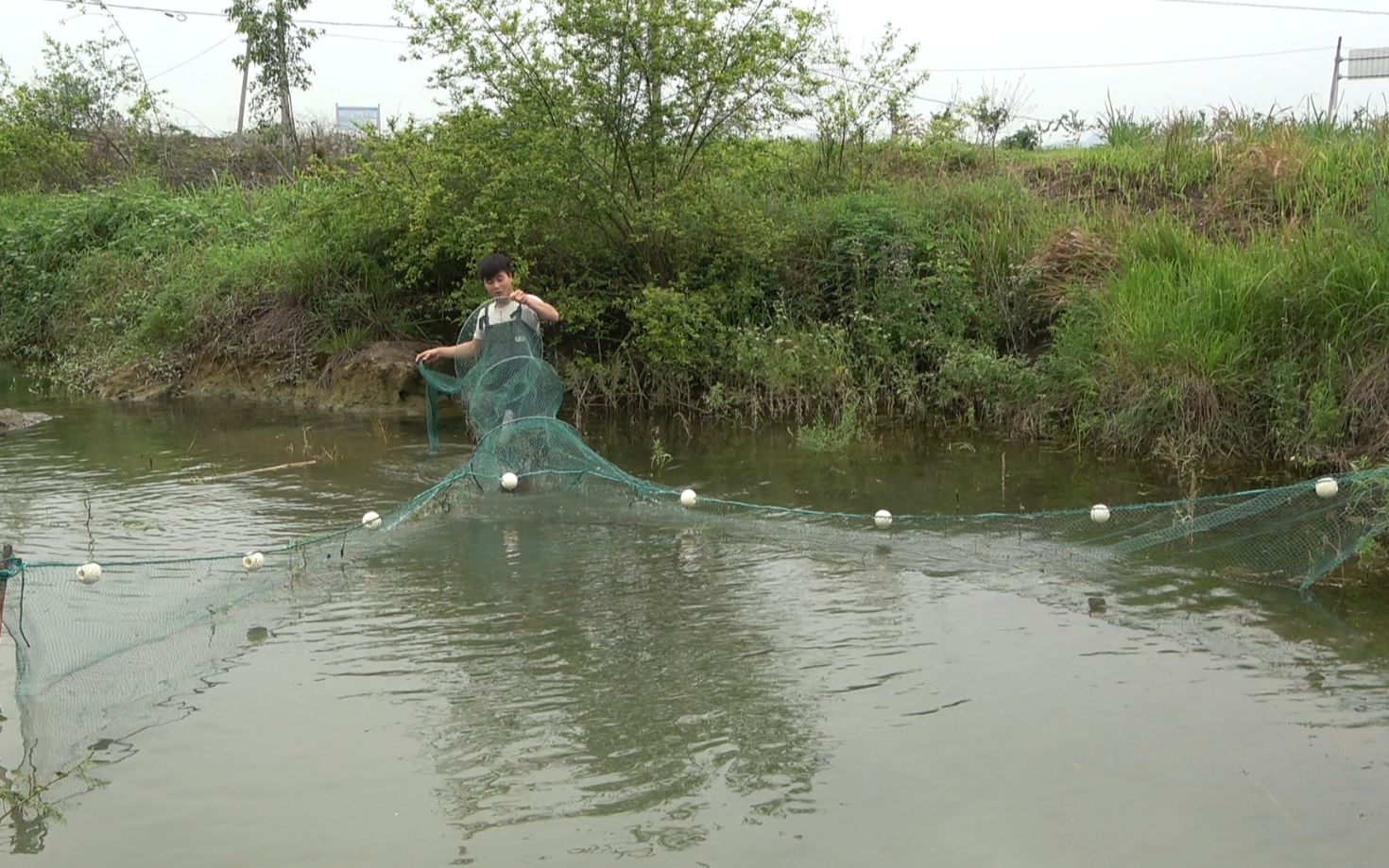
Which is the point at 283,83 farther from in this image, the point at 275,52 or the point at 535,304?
the point at 535,304

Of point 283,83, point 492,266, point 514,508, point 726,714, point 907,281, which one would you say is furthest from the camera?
point 283,83

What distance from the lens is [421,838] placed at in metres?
4.01

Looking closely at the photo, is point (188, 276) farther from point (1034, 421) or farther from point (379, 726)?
point (379, 726)

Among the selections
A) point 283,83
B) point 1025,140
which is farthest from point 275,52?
point 1025,140

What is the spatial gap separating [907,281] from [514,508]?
19.3ft

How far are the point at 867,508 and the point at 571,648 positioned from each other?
341 cm

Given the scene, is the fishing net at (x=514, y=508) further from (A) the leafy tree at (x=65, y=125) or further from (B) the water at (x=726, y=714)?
(A) the leafy tree at (x=65, y=125)

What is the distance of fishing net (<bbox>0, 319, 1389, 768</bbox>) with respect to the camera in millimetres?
5184

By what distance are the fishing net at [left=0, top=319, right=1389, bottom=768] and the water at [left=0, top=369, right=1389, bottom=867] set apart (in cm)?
11

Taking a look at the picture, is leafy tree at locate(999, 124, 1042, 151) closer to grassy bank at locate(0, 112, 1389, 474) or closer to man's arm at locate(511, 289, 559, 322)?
grassy bank at locate(0, 112, 1389, 474)

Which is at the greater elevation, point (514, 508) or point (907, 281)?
point (907, 281)

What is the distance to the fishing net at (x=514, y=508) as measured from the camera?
518 centimetres

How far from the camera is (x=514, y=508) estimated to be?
8.02 m

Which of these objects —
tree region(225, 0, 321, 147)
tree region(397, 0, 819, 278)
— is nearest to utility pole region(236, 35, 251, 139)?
tree region(225, 0, 321, 147)
